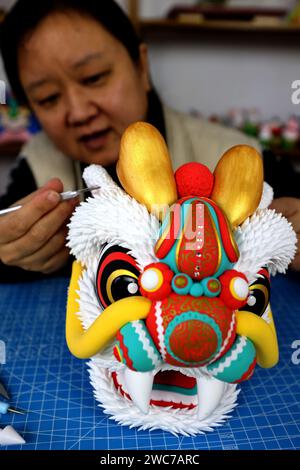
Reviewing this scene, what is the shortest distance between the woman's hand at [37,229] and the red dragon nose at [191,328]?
27 cm

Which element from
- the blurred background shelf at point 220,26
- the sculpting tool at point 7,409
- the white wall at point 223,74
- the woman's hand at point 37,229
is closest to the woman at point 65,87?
the woman's hand at point 37,229

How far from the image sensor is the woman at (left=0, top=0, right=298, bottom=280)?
65 centimetres

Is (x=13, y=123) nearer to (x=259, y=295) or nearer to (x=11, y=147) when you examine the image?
(x=11, y=147)

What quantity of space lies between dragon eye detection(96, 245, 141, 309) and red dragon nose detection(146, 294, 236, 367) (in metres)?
0.03

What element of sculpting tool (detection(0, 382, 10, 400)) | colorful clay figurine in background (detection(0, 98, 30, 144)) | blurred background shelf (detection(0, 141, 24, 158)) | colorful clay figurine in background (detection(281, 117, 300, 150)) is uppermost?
sculpting tool (detection(0, 382, 10, 400))

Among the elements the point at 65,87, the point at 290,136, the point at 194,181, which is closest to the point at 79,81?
the point at 65,87

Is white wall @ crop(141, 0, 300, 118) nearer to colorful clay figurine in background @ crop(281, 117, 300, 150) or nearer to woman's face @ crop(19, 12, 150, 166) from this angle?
colorful clay figurine in background @ crop(281, 117, 300, 150)

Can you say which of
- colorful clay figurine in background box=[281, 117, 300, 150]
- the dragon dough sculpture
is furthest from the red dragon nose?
colorful clay figurine in background box=[281, 117, 300, 150]

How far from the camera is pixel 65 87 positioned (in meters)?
0.73

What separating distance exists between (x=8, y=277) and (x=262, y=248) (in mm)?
548

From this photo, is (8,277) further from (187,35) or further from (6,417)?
(187,35)

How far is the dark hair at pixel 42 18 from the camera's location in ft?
2.46

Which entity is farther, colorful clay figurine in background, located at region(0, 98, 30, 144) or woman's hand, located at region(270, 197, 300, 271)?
colorful clay figurine in background, located at region(0, 98, 30, 144)
